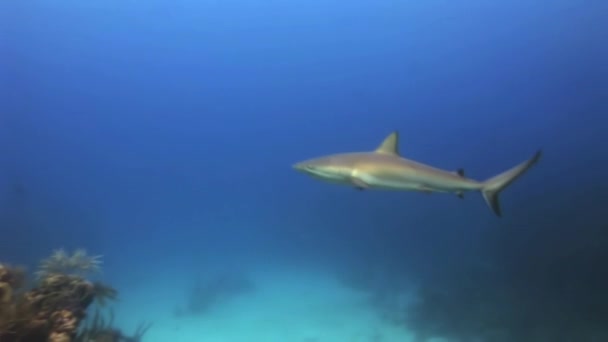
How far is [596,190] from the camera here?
829 inches

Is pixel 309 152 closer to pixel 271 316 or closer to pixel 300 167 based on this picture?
pixel 271 316

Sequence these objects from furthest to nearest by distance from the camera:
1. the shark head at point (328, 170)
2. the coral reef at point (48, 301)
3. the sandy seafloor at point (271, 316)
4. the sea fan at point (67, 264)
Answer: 1. the sandy seafloor at point (271, 316)
2. the sea fan at point (67, 264)
3. the shark head at point (328, 170)
4. the coral reef at point (48, 301)

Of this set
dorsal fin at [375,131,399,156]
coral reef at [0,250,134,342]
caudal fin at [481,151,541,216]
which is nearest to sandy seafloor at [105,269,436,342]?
coral reef at [0,250,134,342]

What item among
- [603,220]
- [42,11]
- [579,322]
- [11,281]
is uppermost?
[42,11]

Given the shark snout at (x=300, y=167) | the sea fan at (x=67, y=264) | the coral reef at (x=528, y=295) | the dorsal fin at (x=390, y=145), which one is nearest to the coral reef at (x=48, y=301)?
the sea fan at (x=67, y=264)

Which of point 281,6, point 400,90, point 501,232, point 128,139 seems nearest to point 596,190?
point 501,232

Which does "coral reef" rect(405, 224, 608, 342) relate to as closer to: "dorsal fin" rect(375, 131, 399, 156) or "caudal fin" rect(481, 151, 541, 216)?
"caudal fin" rect(481, 151, 541, 216)

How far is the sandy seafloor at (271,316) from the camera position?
14312 millimetres

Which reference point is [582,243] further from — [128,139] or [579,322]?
[128,139]

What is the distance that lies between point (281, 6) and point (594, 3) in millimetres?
40235

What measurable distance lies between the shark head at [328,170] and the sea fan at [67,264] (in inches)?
170

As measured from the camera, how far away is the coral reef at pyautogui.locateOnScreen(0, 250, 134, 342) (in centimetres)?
559

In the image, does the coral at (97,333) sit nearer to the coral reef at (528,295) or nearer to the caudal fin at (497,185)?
the caudal fin at (497,185)

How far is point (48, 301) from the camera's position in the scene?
Result: 21.9ft
